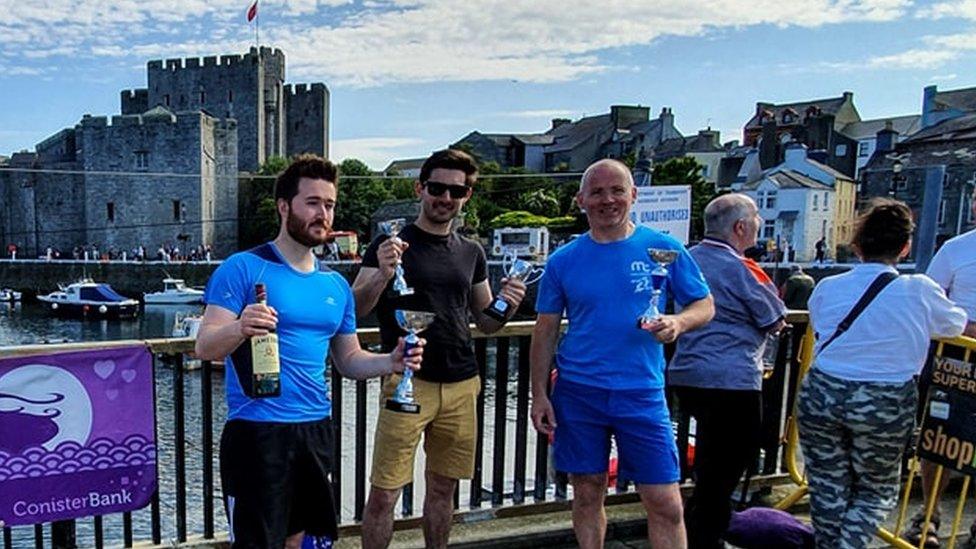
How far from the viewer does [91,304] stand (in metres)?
35.1

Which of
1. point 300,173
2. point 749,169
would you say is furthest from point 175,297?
point 749,169

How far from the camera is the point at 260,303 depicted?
7.01 ft

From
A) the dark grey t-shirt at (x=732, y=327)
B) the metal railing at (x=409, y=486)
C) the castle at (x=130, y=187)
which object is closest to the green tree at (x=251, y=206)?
the castle at (x=130, y=187)

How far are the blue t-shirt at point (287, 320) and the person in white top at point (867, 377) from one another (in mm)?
1923

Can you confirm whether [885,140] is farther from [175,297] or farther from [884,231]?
[884,231]

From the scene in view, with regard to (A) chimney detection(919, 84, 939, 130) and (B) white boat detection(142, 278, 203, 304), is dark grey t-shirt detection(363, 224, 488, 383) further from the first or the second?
(A) chimney detection(919, 84, 939, 130)

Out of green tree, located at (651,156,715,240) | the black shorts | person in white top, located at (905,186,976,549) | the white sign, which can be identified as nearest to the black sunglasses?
the black shorts

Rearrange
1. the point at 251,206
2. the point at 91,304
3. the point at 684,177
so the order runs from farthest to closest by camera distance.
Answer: the point at 251,206
the point at 684,177
the point at 91,304

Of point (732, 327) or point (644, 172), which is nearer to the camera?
point (732, 327)

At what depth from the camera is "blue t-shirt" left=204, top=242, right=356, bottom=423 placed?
2.21 meters

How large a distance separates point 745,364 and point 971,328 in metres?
1.09

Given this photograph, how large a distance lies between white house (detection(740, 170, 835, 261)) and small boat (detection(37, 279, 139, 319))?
36293 mm

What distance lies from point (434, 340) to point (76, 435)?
1492 millimetres

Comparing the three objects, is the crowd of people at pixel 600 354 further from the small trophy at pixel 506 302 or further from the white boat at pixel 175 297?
the white boat at pixel 175 297
